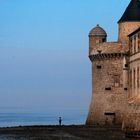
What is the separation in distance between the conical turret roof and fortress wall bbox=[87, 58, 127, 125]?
4007mm

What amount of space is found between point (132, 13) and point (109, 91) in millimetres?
7711

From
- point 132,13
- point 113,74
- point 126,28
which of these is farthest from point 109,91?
point 132,13

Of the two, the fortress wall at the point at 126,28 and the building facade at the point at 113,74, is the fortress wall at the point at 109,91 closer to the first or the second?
the building facade at the point at 113,74

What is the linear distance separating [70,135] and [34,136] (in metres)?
2.94

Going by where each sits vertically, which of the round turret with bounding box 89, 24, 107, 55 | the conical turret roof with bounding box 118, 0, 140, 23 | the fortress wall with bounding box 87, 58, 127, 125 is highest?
→ the conical turret roof with bounding box 118, 0, 140, 23

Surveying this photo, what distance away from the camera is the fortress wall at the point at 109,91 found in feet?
232

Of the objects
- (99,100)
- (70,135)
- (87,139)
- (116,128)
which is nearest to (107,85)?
(99,100)

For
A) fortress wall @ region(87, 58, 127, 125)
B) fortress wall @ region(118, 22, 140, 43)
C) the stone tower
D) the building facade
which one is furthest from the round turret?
fortress wall @ region(118, 22, 140, 43)

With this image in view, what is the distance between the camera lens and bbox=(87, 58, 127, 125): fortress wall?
232ft

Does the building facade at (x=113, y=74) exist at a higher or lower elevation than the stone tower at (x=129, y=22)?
lower

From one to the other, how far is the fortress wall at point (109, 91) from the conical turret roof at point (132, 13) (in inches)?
158

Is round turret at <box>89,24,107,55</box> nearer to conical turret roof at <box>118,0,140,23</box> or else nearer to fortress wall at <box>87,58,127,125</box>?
fortress wall at <box>87,58,127,125</box>

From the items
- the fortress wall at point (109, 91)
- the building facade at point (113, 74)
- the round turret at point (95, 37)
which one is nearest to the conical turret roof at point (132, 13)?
the building facade at point (113, 74)

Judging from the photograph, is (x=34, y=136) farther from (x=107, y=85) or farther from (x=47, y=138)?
(x=107, y=85)
